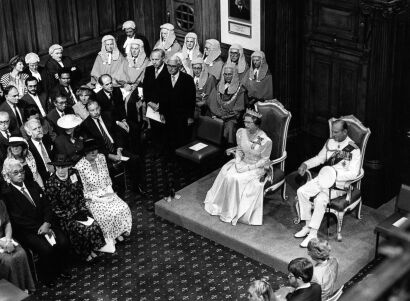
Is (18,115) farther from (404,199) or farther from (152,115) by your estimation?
(404,199)

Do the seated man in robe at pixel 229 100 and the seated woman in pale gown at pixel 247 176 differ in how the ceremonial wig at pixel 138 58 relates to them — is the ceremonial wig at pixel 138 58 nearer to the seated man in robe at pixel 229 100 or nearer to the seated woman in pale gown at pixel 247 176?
the seated man in robe at pixel 229 100

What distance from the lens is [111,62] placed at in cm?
973

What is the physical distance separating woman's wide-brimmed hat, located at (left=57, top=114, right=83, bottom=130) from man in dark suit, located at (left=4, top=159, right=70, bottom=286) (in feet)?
3.82

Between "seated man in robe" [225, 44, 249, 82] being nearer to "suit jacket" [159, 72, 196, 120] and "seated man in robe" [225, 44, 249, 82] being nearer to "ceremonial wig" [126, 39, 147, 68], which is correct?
"suit jacket" [159, 72, 196, 120]

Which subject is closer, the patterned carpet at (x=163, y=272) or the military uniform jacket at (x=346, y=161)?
the patterned carpet at (x=163, y=272)

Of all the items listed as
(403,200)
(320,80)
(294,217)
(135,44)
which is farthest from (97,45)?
(403,200)

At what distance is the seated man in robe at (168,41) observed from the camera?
976cm

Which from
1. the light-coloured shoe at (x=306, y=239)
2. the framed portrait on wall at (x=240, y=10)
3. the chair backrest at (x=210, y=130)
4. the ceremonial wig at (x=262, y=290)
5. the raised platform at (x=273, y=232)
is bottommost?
the raised platform at (x=273, y=232)

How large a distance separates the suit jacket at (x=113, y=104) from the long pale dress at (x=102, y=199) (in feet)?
3.84

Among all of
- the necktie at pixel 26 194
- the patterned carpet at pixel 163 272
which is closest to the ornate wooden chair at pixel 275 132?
the patterned carpet at pixel 163 272

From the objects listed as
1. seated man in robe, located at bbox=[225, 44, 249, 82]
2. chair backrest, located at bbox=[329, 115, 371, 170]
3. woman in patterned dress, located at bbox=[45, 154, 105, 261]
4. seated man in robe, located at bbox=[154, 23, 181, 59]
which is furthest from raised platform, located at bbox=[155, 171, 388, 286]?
seated man in robe, located at bbox=[154, 23, 181, 59]

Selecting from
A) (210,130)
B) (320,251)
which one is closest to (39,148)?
(210,130)

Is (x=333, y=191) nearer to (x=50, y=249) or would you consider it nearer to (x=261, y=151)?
(x=261, y=151)

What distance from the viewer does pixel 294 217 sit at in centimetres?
727
